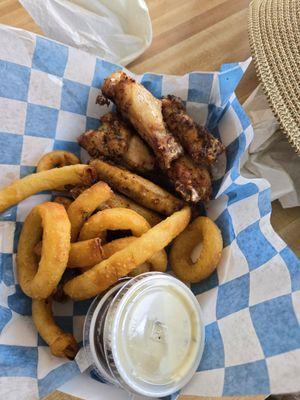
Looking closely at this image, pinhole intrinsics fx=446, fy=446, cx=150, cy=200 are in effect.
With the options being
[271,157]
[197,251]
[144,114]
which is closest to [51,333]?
[197,251]

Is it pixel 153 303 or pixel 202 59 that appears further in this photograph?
pixel 202 59

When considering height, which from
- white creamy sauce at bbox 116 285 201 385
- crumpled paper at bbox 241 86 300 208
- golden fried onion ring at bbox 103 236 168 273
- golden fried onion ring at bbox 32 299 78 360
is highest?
crumpled paper at bbox 241 86 300 208

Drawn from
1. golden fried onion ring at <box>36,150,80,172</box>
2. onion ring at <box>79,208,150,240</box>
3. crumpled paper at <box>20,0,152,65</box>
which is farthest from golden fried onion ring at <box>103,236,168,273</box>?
crumpled paper at <box>20,0,152,65</box>

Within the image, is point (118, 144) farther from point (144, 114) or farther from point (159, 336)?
point (159, 336)

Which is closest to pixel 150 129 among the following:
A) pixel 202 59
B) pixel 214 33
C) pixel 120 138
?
pixel 120 138

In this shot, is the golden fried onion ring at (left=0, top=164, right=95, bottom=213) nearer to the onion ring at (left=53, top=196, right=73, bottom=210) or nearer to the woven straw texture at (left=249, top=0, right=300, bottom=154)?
the onion ring at (left=53, top=196, right=73, bottom=210)

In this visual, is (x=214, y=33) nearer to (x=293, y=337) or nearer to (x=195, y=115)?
(x=195, y=115)
